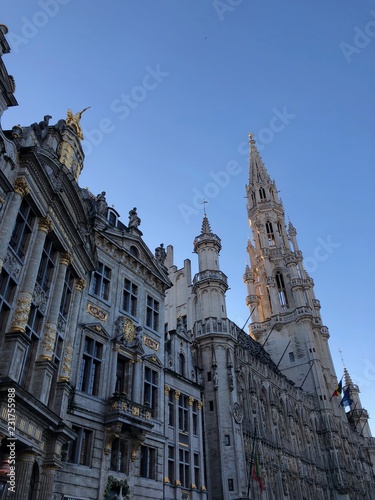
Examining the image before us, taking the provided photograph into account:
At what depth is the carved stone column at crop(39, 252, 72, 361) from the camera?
21.7m

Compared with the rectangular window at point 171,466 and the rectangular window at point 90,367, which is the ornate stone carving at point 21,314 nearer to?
the rectangular window at point 90,367

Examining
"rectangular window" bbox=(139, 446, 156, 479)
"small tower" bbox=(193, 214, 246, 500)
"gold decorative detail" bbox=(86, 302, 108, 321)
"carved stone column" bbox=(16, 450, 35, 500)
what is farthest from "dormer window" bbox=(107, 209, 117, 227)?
"carved stone column" bbox=(16, 450, 35, 500)

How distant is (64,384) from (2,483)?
629 cm

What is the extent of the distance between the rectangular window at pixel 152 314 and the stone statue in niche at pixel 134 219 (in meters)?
5.94

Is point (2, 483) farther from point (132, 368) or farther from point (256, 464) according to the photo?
point (256, 464)

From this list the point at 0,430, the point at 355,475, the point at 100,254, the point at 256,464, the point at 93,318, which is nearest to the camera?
the point at 0,430

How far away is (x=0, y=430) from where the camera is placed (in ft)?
53.0

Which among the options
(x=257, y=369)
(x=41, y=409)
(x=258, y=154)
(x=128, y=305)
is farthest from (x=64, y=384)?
(x=258, y=154)

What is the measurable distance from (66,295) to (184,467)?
16027mm

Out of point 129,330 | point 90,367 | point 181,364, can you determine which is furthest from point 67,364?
point 181,364

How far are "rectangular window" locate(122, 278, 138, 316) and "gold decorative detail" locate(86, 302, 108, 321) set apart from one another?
2.48 m

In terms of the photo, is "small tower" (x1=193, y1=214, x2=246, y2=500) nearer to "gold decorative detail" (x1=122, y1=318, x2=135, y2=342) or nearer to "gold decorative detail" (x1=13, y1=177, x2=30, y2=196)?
"gold decorative detail" (x1=122, y1=318, x2=135, y2=342)

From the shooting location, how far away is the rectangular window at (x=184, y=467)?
3189 cm

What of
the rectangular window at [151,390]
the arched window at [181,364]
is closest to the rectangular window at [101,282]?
the rectangular window at [151,390]
